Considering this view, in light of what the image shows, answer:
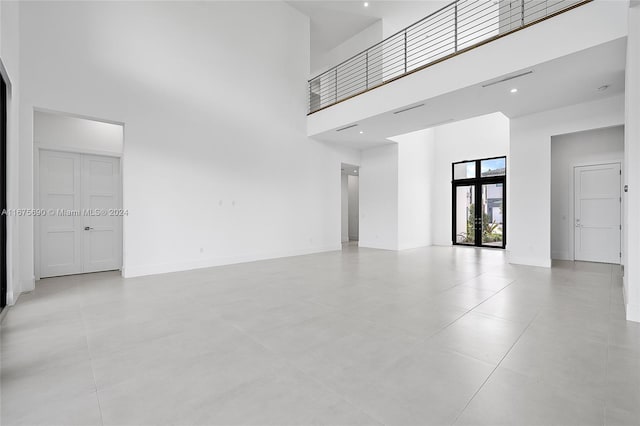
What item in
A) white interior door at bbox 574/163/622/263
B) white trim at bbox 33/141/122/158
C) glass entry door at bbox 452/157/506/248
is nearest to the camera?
white trim at bbox 33/141/122/158

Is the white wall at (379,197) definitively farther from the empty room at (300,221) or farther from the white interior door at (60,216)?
the white interior door at (60,216)

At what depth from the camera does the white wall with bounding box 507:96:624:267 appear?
239 inches

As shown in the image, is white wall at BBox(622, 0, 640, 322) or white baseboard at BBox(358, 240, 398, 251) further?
white baseboard at BBox(358, 240, 398, 251)

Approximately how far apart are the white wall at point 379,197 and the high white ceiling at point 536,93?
2.00 meters

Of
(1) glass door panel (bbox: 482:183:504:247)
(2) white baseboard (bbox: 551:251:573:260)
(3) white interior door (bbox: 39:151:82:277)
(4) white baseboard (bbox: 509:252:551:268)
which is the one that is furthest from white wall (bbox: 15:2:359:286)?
(2) white baseboard (bbox: 551:251:573:260)

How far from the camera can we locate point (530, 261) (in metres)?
6.43

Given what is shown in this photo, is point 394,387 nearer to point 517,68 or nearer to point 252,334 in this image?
point 252,334

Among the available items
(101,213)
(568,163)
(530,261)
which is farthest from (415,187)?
(101,213)

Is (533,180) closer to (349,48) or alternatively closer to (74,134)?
(349,48)

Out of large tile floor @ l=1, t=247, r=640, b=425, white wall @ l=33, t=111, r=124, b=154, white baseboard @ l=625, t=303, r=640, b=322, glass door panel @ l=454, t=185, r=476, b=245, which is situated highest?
white wall @ l=33, t=111, r=124, b=154

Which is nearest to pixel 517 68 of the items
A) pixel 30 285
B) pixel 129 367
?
pixel 129 367

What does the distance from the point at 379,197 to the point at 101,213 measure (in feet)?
24.0

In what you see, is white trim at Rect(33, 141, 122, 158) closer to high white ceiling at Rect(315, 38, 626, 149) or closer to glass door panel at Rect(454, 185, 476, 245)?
high white ceiling at Rect(315, 38, 626, 149)

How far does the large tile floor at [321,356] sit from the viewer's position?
5.45 feet
